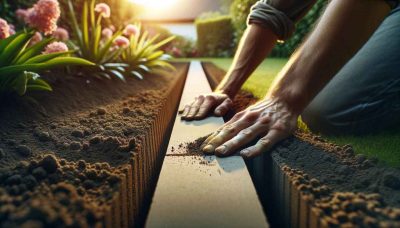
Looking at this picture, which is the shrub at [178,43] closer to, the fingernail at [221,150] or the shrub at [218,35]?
the shrub at [218,35]

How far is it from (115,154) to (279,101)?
28.5 inches

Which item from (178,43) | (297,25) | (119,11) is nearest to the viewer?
(119,11)

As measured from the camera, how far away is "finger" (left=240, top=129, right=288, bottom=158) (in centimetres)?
146

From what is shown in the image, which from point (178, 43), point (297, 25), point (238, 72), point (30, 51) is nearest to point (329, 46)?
point (238, 72)

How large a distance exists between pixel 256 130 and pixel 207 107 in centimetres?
72

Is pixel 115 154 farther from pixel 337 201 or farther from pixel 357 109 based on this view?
pixel 357 109

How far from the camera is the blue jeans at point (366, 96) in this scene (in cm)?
212

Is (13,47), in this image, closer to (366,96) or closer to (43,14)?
(43,14)

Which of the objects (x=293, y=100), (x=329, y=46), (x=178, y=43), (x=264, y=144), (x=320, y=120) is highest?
(x=329, y=46)

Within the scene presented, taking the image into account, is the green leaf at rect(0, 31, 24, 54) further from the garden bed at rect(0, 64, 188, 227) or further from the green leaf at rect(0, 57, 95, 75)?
the garden bed at rect(0, 64, 188, 227)

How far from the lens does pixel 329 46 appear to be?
60.0 inches

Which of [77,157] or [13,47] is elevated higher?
[13,47]

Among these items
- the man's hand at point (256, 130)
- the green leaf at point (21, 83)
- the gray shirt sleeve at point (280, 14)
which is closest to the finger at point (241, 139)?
the man's hand at point (256, 130)

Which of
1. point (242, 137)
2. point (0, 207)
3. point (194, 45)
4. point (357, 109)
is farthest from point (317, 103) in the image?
point (194, 45)
